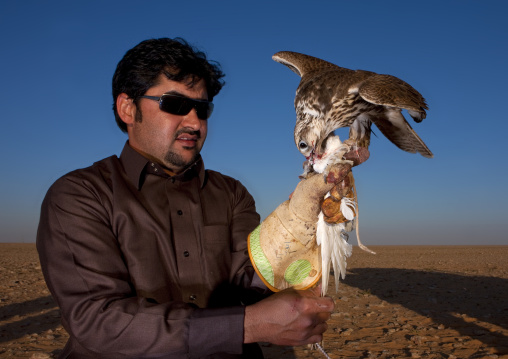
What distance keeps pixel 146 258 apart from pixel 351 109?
2.50m

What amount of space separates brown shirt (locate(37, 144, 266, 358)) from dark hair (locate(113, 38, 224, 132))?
0.44m

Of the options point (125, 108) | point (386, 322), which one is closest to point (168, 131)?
point (125, 108)

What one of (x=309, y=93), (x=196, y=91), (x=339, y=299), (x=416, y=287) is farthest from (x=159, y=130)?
(x=416, y=287)

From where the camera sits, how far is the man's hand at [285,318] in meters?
1.71

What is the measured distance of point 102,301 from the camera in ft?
5.90

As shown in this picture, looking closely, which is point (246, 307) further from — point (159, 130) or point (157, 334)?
point (159, 130)

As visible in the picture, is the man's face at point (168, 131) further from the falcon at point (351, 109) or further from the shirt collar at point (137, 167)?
the falcon at point (351, 109)

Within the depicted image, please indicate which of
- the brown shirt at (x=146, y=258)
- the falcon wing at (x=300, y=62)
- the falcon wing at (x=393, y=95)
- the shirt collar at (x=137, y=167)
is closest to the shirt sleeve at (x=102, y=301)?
the brown shirt at (x=146, y=258)

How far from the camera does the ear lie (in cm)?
262

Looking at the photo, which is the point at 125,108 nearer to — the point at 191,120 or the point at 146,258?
the point at 191,120

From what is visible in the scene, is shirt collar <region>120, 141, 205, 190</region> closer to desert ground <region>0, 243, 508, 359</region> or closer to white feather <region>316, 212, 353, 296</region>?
white feather <region>316, 212, 353, 296</region>

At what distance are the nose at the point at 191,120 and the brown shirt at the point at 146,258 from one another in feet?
0.94

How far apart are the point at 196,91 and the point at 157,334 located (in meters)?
1.53

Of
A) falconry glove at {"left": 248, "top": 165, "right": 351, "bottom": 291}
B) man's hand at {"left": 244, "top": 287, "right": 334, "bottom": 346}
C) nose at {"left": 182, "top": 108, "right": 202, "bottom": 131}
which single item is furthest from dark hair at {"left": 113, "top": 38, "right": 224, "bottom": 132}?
man's hand at {"left": 244, "top": 287, "right": 334, "bottom": 346}
